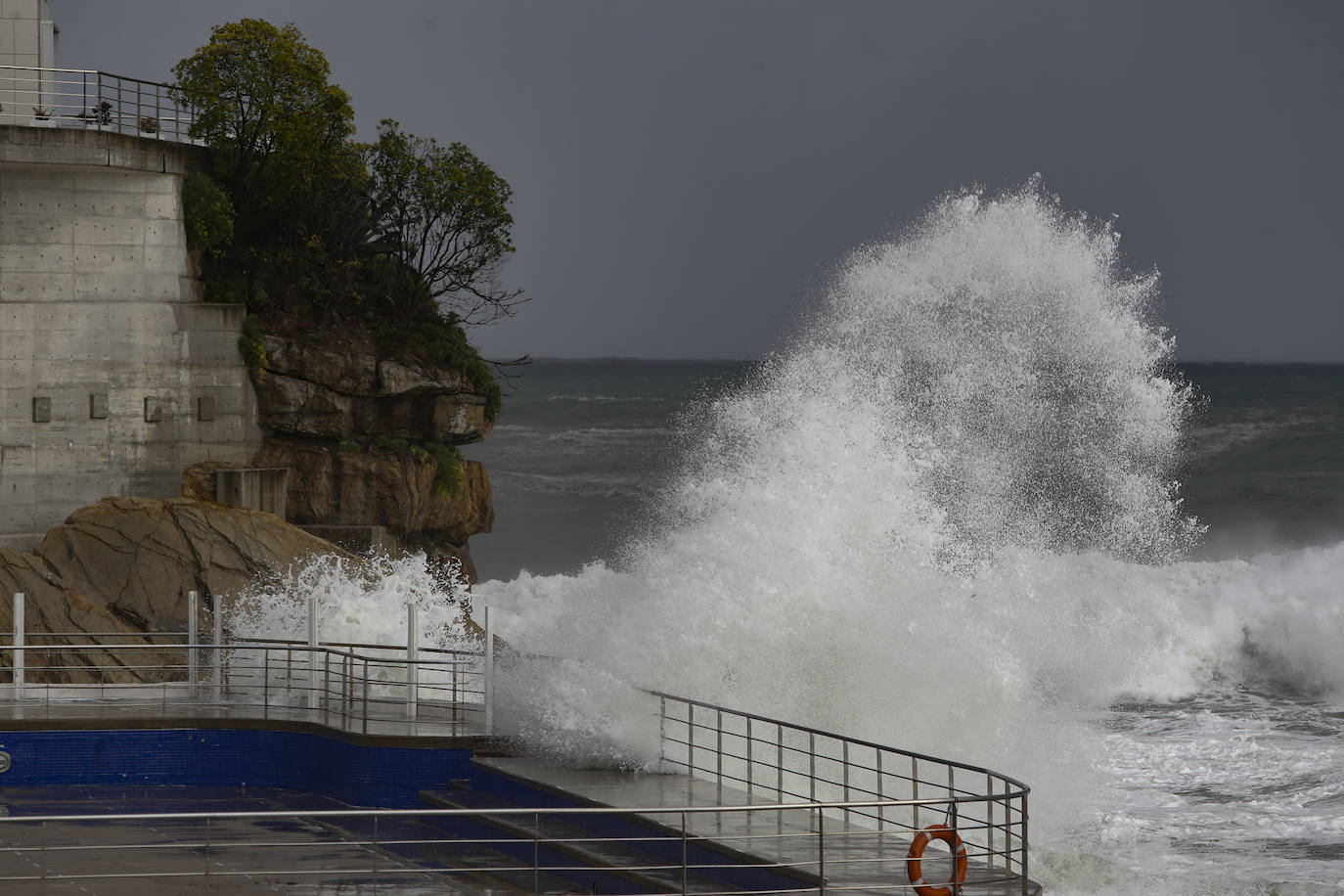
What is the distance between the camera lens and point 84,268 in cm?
2375

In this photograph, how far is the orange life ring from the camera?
7949mm

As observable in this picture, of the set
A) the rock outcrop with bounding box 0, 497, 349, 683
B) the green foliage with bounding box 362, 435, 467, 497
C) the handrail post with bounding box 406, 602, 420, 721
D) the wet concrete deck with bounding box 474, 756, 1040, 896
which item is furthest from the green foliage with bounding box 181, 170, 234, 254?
the wet concrete deck with bounding box 474, 756, 1040, 896

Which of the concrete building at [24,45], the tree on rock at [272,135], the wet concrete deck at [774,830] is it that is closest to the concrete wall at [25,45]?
the concrete building at [24,45]

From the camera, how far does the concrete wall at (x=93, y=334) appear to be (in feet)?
76.2

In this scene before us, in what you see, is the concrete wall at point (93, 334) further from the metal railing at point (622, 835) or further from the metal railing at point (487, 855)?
the metal railing at point (487, 855)

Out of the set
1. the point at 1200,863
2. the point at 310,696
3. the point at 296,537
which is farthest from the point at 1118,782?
the point at 296,537

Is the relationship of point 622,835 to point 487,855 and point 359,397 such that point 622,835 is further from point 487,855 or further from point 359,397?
point 359,397

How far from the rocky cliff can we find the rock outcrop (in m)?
2.13

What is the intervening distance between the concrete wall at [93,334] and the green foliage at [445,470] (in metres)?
4.05

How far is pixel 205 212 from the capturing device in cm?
2478

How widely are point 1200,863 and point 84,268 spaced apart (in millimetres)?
18497

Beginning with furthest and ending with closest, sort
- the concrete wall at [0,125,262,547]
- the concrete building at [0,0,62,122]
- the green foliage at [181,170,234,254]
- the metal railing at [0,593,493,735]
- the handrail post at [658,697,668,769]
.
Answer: the concrete building at [0,0,62,122]
the green foliage at [181,170,234,254]
the concrete wall at [0,125,262,547]
the metal railing at [0,593,493,735]
the handrail post at [658,697,668,769]

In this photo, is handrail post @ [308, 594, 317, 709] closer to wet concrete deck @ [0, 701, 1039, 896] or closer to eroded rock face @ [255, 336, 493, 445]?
wet concrete deck @ [0, 701, 1039, 896]

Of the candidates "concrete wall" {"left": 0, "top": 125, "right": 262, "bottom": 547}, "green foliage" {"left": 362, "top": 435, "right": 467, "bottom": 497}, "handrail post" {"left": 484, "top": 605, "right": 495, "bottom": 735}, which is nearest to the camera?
"handrail post" {"left": 484, "top": 605, "right": 495, "bottom": 735}
